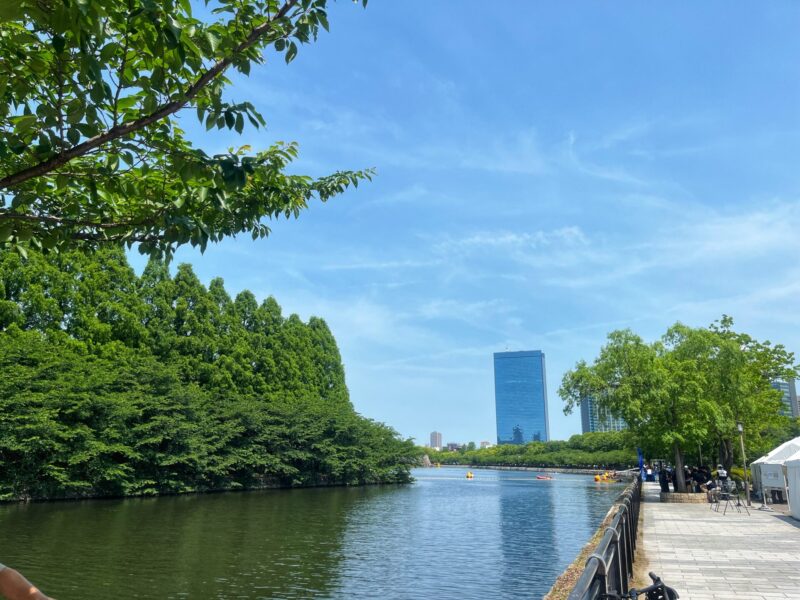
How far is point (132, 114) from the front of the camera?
413 cm

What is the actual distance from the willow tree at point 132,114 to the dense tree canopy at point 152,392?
1844 centimetres

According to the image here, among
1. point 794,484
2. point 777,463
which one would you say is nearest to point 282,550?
point 794,484

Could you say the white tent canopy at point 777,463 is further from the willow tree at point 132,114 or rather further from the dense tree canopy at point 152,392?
the dense tree canopy at point 152,392

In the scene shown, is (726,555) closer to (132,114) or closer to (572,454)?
(132,114)

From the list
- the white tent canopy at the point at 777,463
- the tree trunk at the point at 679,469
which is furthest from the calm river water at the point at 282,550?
the white tent canopy at the point at 777,463

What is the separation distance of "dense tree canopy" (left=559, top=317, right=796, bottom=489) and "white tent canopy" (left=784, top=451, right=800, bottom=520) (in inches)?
311

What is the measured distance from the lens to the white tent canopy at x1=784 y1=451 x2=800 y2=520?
16938 millimetres

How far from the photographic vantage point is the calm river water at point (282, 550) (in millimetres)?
12359

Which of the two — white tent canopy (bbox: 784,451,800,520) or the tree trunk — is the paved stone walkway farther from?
the tree trunk

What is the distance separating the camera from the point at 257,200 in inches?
200

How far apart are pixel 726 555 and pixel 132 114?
12.5 metres

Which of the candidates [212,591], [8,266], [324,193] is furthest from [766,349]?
[8,266]

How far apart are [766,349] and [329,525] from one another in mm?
29613

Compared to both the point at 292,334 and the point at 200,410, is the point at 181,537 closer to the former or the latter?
the point at 200,410
